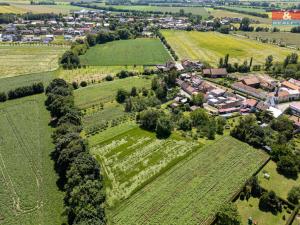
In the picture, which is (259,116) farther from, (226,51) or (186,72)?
(226,51)

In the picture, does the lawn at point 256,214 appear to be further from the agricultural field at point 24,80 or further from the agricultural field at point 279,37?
the agricultural field at point 279,37

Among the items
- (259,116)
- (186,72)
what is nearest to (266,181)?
(259,116)

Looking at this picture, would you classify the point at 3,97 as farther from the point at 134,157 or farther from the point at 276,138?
the point at 276,138

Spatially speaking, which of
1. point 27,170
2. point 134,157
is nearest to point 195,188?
point 134,157

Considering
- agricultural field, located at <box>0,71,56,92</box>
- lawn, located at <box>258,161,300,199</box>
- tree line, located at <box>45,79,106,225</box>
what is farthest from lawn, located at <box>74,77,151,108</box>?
lawn, located at <box>258,161,300,199</box>

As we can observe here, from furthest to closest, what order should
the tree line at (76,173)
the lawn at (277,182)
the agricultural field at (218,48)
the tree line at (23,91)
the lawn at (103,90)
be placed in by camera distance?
the agricultural field at (218,48)
the tree line at (23,91)
the lawn at (103,90)
the lawn at (277,182)
the tree line at (76,173)

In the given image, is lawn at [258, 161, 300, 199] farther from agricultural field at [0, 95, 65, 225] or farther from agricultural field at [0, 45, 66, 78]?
agricultural field at [0, 45, 66, 78]

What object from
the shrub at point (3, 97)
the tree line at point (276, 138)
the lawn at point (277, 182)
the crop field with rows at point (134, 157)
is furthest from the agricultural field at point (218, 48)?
the shrub at point (3, 97)
